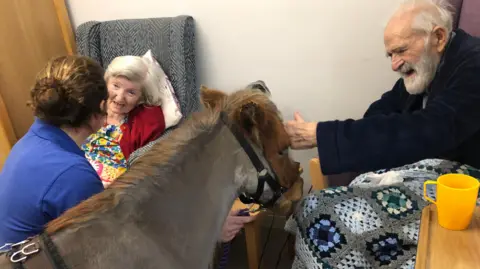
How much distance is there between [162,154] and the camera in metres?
1.02

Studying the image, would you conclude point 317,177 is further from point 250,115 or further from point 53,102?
point 53,102

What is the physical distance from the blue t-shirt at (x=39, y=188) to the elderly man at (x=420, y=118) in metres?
0.63

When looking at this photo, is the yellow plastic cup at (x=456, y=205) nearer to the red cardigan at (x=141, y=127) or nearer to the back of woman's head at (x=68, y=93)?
the back of woman's head at (x=68, y=93)

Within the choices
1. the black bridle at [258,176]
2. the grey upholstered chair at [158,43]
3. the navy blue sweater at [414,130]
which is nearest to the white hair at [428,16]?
the navy blue sweater at [414,130]

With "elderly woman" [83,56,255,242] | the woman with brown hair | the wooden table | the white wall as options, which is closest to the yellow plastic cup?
the wooden table

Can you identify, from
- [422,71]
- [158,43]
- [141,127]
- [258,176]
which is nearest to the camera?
[258,176]

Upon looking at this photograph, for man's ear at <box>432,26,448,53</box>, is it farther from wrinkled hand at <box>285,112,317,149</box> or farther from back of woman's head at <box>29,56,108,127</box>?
back of woman's head at <box>29,56,108,127</box>

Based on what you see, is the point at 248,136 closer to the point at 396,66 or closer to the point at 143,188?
the point at 143,188

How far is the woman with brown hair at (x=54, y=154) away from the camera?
113 centimetres

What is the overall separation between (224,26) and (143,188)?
1560 millimetres

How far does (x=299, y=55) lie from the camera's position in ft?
7.32

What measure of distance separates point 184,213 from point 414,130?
72cm

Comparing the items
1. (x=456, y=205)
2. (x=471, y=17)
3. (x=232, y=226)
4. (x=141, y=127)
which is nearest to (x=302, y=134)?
(x=232, y=226)

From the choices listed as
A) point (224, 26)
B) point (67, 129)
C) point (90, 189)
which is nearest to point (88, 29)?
point (224, 26)
